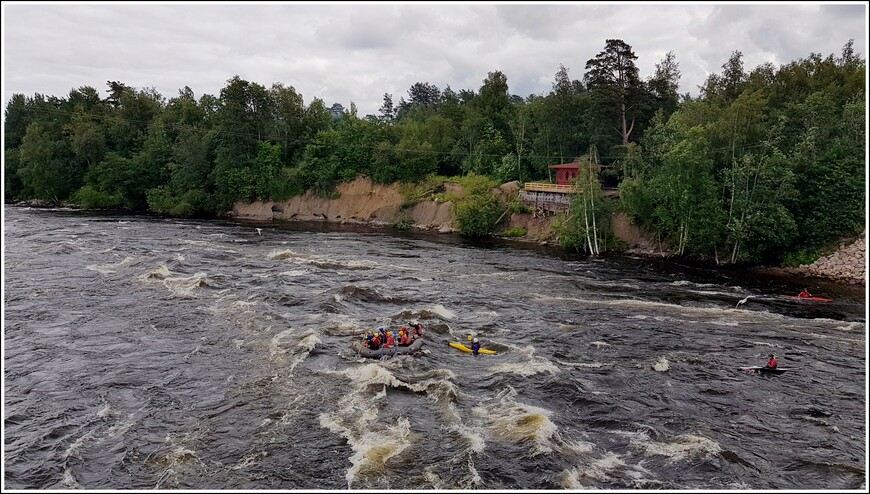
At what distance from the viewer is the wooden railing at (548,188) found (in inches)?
2682

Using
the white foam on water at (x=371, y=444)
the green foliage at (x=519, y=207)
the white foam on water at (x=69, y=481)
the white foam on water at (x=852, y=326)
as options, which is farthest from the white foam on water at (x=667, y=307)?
the white foam on water at (x=69, y=481)

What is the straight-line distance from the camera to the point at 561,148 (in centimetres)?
8288

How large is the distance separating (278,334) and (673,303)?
88.7 feet

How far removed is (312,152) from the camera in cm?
9438

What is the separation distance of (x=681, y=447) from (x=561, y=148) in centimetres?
6449

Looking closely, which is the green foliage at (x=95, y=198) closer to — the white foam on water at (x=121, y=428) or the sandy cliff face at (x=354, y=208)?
the sandy cliff face at (x=354, y=208)

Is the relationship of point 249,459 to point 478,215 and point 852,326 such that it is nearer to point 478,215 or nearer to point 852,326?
point 852,326

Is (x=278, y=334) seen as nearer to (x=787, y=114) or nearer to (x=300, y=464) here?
(x=300, y=464)

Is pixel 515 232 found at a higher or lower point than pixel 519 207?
lower

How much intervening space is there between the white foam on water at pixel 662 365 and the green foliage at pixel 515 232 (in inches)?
1648

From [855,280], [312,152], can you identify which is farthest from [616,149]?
[312,152]

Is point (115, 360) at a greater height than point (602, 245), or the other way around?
point (602, 245)

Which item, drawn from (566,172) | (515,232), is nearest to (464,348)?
(515,232)

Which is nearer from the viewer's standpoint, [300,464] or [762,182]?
[300,464]
